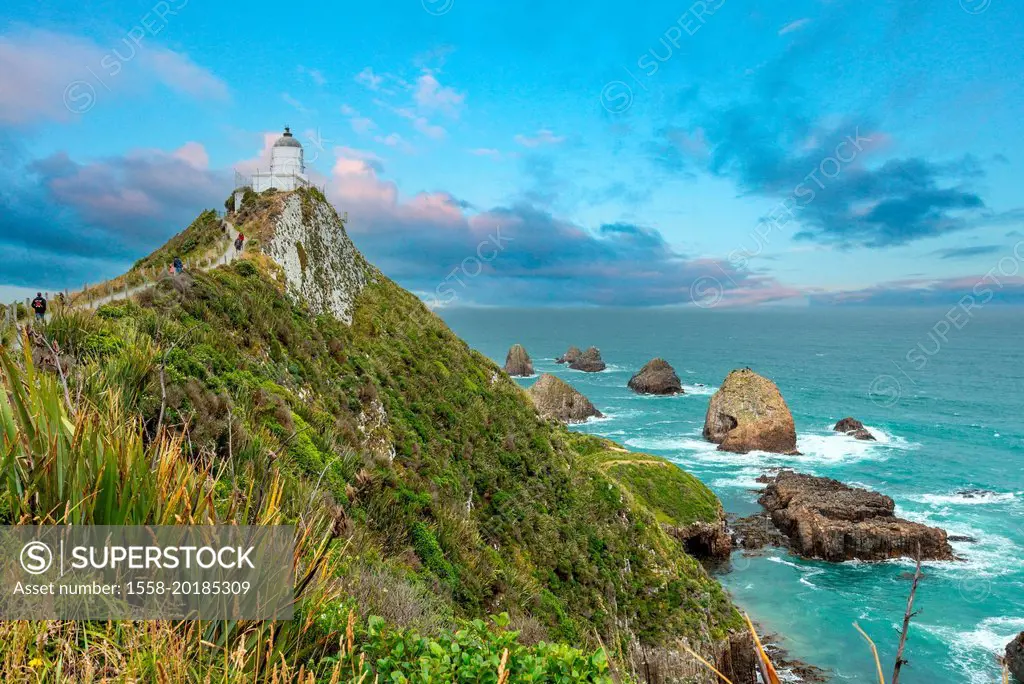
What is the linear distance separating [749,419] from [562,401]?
24.8 m

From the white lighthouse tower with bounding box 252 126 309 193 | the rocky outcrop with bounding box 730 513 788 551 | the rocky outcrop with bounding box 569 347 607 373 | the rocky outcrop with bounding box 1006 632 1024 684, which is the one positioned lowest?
the rocky outcrop with bounding box 1006 632 1024 684

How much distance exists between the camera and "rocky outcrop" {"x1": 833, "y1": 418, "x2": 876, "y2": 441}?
64.8 metres

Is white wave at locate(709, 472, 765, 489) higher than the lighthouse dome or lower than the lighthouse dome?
lower

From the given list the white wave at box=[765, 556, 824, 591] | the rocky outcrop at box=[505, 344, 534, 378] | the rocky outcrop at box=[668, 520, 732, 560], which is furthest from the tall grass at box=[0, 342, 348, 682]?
the rocky outcrop at box=[505, 344, 534, 378]

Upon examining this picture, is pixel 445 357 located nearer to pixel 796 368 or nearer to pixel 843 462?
pixel 843 462

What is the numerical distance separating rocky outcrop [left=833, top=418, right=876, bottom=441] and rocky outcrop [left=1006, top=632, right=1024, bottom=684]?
4217cm

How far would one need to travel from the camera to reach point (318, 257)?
29.7 m

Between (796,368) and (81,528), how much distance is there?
142495mm

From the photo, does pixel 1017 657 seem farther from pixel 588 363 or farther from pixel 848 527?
pixel 588 363

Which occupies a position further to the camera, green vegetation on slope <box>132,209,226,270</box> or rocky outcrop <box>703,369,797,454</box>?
rocky outcrop <box>703,369,797,454</box>

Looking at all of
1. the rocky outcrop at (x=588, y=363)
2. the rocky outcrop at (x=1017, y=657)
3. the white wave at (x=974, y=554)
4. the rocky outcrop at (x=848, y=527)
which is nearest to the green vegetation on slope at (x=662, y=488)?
the rocky outcrop at (x=848, y=527)

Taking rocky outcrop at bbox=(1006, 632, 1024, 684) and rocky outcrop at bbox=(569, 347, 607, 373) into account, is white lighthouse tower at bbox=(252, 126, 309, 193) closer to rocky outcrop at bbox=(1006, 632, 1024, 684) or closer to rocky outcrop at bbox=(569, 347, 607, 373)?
rocky outcrop at bbox=(1006, 632, 1024, 684)

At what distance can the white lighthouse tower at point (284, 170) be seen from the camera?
34969mm

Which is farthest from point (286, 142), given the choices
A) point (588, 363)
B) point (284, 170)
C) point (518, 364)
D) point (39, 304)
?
point (588, 363)
